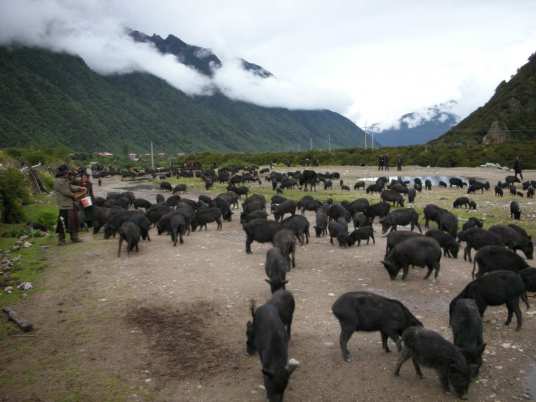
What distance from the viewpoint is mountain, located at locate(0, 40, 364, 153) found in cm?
9725

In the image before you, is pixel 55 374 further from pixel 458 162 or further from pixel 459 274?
pixel 458 162

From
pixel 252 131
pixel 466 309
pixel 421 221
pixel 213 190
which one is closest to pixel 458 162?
pixel 213 190

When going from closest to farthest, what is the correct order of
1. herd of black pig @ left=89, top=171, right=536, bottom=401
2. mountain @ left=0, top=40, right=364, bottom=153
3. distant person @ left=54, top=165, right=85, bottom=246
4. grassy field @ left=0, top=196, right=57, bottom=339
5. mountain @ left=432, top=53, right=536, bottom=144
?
herd of black pig @ left=89, top=171, right=536, bottom=401, grassy field @ left=0, top=196, right=57, bottom=339, distant person @ left=54, top=165, right=85, bottom=246, mountain @ left=432, top=53, right=536, bottom=144, mountain @ left=0, top=40, right=364, bottom=153

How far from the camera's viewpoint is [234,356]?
23.6 ft

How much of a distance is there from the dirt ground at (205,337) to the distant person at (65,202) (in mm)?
2148

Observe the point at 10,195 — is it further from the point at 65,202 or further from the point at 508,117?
the point at 508,117

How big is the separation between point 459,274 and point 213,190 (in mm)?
27432

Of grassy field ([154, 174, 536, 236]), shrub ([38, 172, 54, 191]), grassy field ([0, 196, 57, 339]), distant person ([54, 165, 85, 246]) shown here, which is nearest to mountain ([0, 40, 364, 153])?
shrub ([38, 172, 54, 191])

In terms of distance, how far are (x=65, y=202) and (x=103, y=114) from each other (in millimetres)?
117567

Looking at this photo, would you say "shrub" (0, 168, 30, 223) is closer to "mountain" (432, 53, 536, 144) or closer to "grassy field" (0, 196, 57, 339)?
"grassy field" (0, 196, 57, 339)

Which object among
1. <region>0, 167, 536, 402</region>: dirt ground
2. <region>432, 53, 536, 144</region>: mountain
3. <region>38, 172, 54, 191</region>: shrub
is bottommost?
<region>0, 167, 536, 402</region>: dirt ground

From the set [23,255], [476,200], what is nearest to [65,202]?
[23,255]

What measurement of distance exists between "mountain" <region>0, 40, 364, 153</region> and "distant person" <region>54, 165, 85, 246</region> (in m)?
78.7

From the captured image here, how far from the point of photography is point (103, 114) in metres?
124
